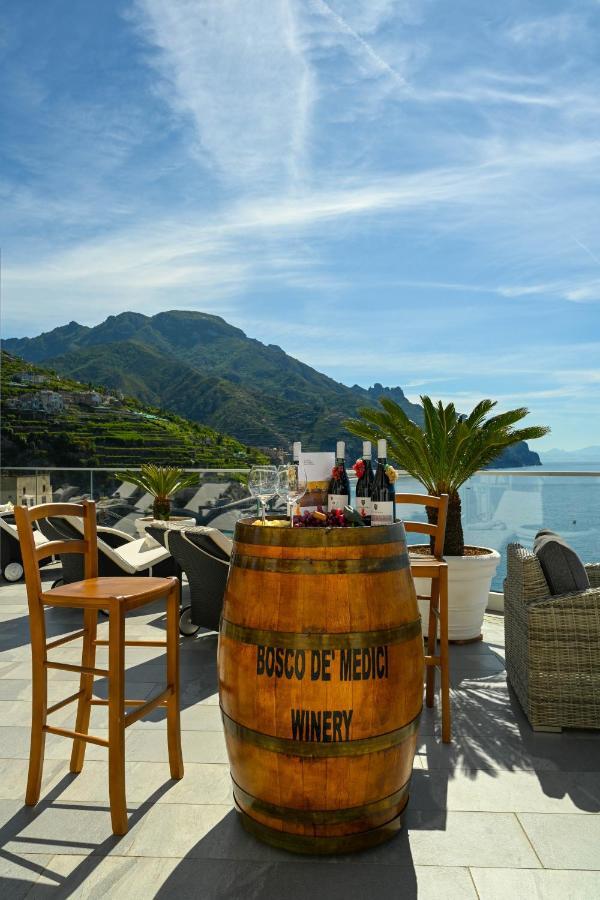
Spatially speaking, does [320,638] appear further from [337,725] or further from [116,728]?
[116,728]

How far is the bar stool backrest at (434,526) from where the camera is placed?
3139mm

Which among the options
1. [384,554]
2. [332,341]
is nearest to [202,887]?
[384,554]

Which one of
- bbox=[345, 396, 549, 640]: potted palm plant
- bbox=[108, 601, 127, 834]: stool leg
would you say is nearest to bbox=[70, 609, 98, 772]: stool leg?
bbox=[108, 601, 127, 834]: stool leg

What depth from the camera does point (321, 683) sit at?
5.89ft

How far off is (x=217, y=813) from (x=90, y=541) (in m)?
1.07

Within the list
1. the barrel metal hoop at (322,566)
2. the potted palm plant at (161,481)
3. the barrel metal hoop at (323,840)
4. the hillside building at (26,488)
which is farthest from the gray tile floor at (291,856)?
the hillside building at (26,488)

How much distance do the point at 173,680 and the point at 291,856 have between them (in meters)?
0.74

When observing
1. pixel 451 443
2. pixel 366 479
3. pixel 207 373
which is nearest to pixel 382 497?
pixel 366 479

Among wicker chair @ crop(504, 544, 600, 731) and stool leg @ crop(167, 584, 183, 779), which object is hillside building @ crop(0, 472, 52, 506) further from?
wicker chair @ crop(504, 544, 600, 731)

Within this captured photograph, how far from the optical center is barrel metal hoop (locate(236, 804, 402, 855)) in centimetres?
189

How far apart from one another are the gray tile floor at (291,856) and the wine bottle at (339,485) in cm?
104

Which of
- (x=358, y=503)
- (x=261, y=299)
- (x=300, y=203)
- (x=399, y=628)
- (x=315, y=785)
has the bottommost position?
(x=315, y=785)

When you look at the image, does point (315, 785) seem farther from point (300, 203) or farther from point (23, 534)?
point (300, 203)

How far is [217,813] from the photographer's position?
2.18 m
